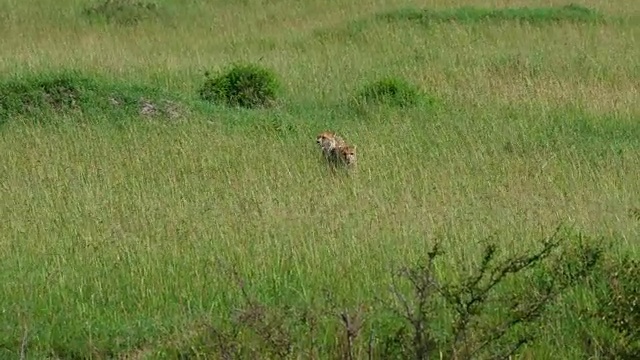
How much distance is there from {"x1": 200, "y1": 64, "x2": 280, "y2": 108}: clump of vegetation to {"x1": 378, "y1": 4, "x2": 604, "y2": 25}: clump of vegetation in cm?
473

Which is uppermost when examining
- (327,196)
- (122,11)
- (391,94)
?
(122,11)

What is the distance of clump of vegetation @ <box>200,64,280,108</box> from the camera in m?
10.4

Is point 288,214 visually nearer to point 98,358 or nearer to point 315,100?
point 98,358

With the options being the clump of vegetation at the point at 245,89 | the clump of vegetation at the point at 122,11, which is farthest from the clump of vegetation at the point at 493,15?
the clump of vegetation at the point at 245,89

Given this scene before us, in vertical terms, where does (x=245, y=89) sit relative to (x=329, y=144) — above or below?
above

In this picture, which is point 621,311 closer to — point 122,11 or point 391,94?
point 391,94

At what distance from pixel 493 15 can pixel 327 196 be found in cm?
897

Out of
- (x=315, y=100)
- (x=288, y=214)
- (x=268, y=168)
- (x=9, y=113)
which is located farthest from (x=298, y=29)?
(x=288, y=214)

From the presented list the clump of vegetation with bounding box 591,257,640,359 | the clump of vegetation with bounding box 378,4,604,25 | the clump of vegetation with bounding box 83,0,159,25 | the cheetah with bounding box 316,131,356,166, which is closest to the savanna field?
the clump of vegetation with bounding box 591,257,640,359

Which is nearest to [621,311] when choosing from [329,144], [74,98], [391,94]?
[329,144]

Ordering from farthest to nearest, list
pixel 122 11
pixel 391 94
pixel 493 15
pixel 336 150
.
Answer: pixel 122 11, pixel 493 15, pixel 391 94, pixel 336 150

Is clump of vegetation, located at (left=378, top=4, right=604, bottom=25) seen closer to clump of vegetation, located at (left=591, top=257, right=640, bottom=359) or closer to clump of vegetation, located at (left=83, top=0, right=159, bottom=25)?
clump of vegetation, located at (left=83, top=0, right=159, bottom=25)

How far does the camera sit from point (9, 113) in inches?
361

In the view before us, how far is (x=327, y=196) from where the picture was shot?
21.9 ft
